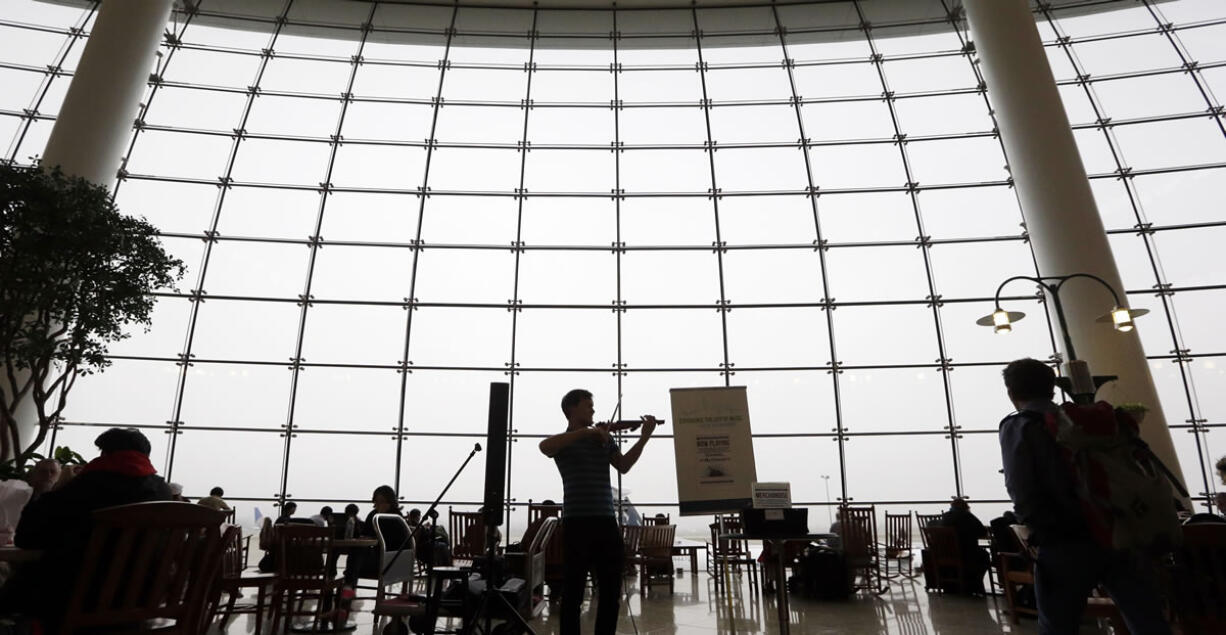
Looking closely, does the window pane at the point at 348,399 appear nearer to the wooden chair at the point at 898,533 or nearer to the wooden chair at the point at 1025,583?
the wooden chair at the point at 898,533

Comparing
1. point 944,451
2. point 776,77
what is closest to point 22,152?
point 776,77

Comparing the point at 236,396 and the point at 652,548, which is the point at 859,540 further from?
the point at 236,396

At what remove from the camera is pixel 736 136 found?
9.85 metres

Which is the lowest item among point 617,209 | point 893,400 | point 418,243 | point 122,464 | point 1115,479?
point 1115,479

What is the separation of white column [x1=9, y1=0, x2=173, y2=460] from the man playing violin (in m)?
7.92

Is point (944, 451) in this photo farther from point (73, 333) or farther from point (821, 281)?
point (73, 333)

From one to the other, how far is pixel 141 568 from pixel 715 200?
27.7ft

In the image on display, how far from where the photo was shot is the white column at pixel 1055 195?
23.6 feet

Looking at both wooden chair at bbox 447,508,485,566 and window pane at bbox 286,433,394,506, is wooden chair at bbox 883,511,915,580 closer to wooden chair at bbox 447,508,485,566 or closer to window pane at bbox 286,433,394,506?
wooden chair at bbox 447,508,485,566

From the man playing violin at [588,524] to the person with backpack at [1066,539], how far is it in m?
1.47

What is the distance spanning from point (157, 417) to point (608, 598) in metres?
7.99

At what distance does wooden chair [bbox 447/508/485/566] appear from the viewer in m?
6.21

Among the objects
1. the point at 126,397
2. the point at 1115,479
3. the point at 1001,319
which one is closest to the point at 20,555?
the point at 1115,479

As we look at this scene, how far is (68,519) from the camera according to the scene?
2.04 m
